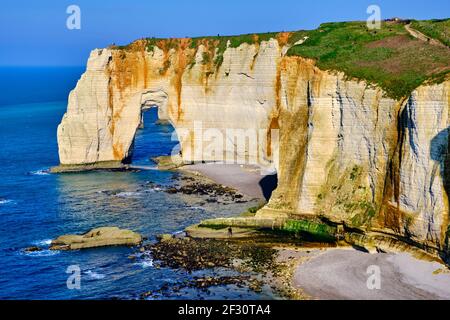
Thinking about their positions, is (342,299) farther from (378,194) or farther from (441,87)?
(441,87)

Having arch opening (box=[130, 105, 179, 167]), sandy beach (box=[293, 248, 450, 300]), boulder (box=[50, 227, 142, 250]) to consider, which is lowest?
sandy beach (box=[293, 248, 450, 300])

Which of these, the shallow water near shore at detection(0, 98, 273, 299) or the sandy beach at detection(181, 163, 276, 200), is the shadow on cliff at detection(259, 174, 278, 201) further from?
the shallow water near shore at detection(0, 98, 273, 299)

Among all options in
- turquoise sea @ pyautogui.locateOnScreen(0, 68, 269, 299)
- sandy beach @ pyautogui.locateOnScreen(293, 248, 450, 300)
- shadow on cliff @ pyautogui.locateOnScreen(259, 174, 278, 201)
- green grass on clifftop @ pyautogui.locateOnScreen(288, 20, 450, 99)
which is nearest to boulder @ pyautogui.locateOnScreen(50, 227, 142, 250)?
turquoise sea @ pyautogui.locateOnScreen(0, 68, 269, 299)

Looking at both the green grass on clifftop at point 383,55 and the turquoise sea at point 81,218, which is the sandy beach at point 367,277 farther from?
the green grass on clifftop at point 383,55

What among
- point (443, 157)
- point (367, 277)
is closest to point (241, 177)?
point (367, 277)
